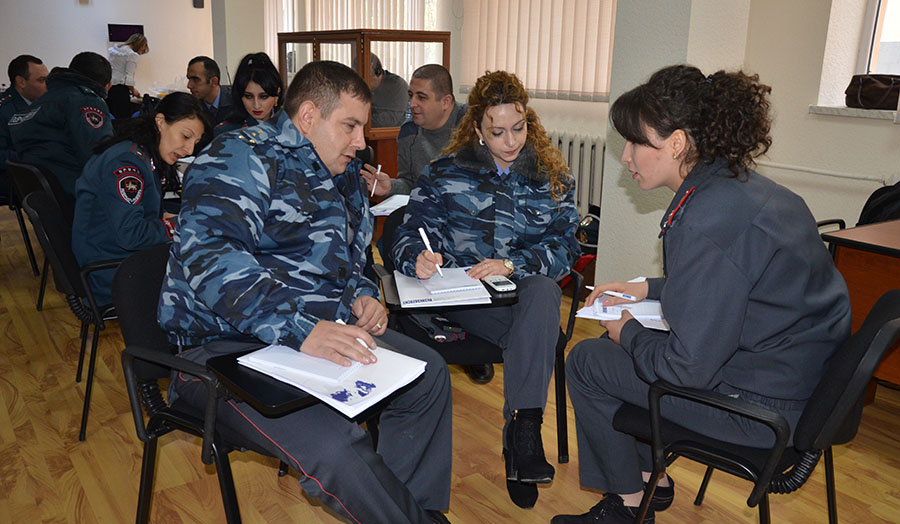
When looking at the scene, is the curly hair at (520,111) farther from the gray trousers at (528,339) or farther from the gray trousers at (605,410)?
the gray trousers at (605,410)

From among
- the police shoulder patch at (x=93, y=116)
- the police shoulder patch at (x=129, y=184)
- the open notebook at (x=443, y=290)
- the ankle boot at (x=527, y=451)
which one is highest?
the police shoulder patch at (x=93, y=116)

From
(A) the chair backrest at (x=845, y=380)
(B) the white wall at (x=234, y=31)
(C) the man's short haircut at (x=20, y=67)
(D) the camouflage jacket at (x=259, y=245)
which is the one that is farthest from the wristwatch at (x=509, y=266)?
(B) the white wall at (x=234, y=31)

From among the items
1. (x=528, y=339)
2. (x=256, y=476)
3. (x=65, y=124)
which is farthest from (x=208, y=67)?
(x=528, y=339)

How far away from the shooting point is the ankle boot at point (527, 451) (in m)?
2.01

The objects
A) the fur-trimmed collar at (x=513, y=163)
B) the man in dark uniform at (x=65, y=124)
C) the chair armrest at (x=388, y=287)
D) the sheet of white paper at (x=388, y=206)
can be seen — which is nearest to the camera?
the chair armrest at (x=388, y=287)

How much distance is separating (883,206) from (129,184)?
9.99ft

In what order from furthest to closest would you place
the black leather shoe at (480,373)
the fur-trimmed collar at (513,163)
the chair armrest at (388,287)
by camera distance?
the black leather shoe at (480,373)
the fur-trimmed collar at (513,163)
the chair armrest at (388,287)

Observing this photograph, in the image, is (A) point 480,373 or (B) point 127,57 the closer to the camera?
(A) point 480,373

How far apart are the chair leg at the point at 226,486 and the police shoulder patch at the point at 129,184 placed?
142 cm

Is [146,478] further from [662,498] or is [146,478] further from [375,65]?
[375,65]

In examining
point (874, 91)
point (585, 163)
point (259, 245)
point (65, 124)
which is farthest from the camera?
point (585, 163)

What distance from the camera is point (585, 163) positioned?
4.79 metres

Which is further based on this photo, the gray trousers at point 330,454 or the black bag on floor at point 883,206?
the black bag on floor at point 883,206

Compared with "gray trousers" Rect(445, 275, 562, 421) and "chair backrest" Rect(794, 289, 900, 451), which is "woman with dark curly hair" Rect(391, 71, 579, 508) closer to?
"gray trousers" Rect(445, 275, 562, 421)
